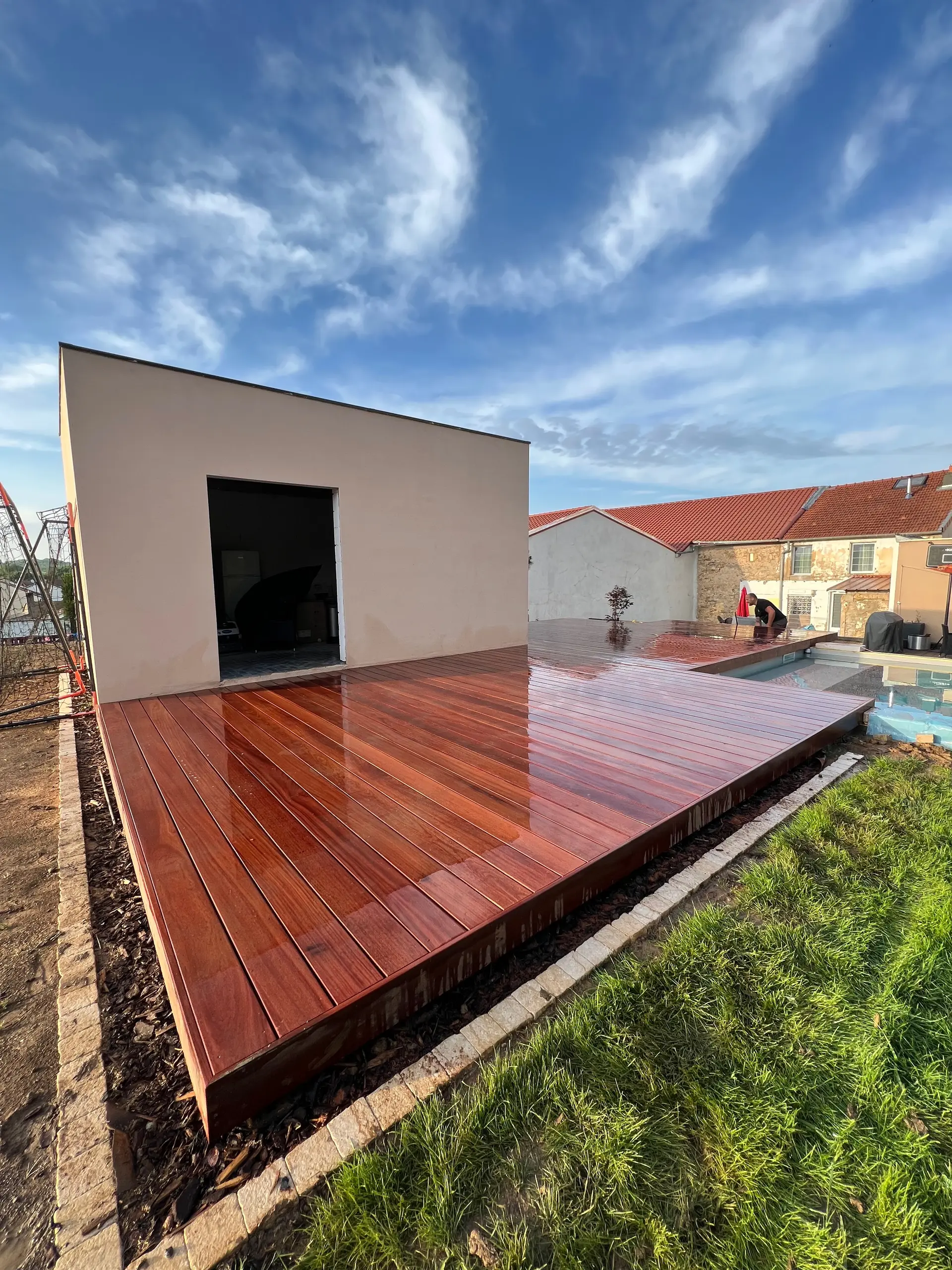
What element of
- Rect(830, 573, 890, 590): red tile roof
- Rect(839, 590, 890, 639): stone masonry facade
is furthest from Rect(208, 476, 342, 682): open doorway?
Rect(830, 573, 890, 590): red tile roof

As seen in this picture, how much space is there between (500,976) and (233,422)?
475 cm

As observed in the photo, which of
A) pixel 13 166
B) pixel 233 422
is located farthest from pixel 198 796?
pixel 13 166

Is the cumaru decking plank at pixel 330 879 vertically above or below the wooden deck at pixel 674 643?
above

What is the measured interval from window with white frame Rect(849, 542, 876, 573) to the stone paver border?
1777 centimetres

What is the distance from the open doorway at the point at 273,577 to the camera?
5.77 meters

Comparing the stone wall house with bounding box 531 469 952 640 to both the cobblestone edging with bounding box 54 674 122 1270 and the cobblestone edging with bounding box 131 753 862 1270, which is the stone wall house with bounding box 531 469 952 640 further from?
the cobblestone edging with bounding box 54 674 122 1270

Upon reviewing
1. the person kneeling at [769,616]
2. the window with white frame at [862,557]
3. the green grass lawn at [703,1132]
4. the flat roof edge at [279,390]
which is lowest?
the green grass lawn at [703,1132]

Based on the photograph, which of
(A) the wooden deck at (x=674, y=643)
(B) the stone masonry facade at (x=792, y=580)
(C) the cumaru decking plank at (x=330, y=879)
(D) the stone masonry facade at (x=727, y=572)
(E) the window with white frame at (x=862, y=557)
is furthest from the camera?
(D) the stone masonry facade at (x=727, y=572)

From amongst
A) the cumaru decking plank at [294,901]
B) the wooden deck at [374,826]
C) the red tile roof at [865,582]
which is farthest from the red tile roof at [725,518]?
the cumaru decking plank at [294,901]

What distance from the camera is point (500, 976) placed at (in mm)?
1627

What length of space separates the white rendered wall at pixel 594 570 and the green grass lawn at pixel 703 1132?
1086 cm

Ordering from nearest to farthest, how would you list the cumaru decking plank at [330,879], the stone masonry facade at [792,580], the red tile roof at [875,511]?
the cumaru decking plank at [330,879]
the red tile roof at [875,511]
the stone masonry facade at [792,580]

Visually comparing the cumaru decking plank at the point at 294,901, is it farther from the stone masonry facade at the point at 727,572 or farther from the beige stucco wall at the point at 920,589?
the stone masonry facade at the point at 727,572

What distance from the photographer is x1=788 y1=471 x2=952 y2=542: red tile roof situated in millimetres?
15008
